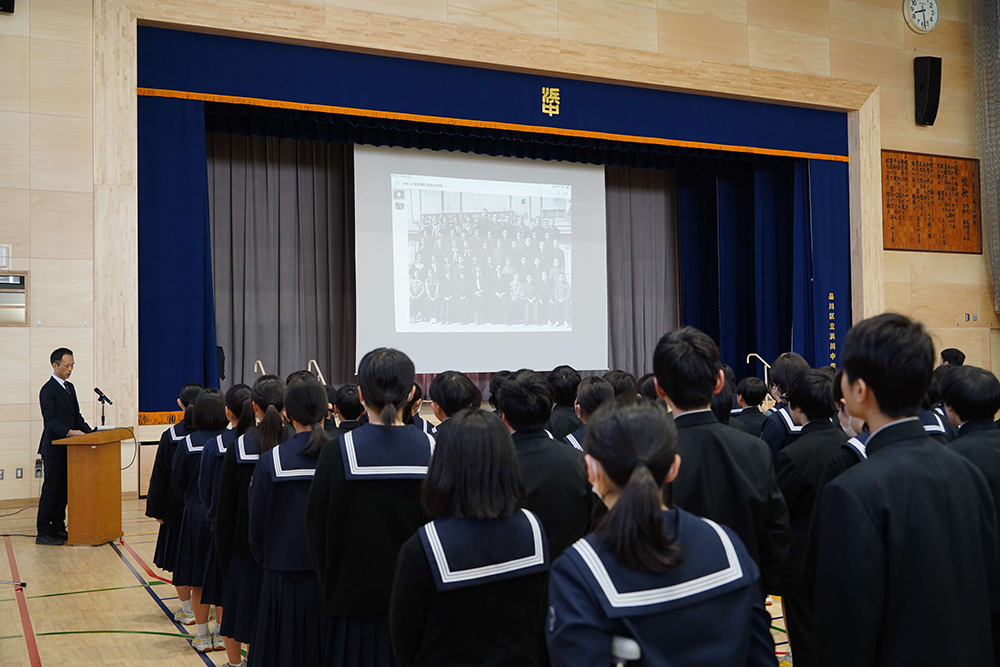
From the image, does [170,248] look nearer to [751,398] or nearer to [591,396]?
[751,398]

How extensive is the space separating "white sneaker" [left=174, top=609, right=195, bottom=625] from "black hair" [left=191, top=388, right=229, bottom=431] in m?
1.29

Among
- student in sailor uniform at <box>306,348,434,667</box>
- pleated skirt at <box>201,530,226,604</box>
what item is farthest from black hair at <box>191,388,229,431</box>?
student in sailor uniform at <box>306,348,434,667</box>

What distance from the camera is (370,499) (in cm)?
254

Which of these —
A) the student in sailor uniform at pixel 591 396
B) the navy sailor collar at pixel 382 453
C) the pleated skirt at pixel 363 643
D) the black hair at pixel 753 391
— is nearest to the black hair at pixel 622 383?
the student in sailor uniform at pixel 591 396

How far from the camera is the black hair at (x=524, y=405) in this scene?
2.82 meters

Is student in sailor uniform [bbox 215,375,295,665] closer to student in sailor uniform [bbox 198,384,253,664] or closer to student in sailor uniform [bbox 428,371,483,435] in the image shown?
student in sailor uniform [bbox 198,384,253,664]

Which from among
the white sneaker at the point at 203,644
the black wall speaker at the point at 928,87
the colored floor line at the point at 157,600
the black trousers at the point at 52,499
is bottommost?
the colored floor line at the point at 157,600

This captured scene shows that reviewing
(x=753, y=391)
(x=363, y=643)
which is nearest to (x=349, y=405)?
(x=363, y=643)

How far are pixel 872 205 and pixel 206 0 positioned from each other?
920 cm

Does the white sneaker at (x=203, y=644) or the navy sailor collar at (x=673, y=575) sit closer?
the navy sailor collar at (x=673, y=575)

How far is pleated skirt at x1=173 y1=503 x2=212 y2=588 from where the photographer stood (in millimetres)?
4375

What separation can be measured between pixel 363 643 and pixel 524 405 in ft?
2.92

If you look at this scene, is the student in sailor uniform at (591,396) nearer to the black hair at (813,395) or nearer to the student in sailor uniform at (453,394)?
the student in sailor uniform at (453,394)

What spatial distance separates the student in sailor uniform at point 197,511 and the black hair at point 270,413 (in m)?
0.94
